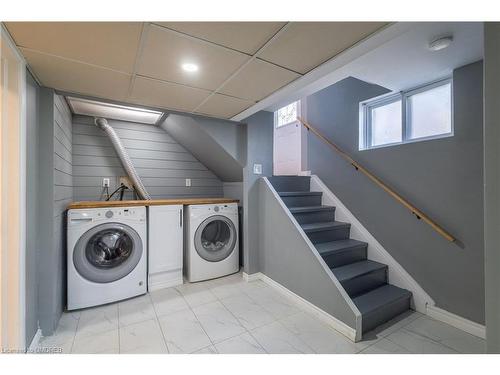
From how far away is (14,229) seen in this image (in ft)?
4.25

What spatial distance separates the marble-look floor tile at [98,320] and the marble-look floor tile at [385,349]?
1978mm

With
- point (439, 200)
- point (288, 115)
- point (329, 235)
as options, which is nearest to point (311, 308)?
point (329, 235)

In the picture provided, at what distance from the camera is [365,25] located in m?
1.08

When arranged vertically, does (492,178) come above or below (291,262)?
Answer: above

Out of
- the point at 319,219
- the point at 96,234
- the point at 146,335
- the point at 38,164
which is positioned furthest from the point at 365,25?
the point at 96,234

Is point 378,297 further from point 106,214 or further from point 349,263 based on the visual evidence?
point 106,214

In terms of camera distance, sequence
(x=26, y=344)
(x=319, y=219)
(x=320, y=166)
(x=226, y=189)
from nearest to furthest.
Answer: (x=26, y=344) → (x=319, y=219) → (x=320, y=166) → (x=226, y=189)

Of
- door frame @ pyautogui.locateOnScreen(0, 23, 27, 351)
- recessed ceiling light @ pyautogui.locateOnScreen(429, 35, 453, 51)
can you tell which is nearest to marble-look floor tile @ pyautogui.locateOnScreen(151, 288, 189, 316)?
door frame @ pyautogui.locateOnScreen(0, 23, 27, 351)

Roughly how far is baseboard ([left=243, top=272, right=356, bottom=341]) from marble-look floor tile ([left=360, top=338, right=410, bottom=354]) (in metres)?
0.11

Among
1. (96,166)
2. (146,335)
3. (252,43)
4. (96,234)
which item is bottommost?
(146,335)

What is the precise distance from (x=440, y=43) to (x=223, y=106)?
1.73m
